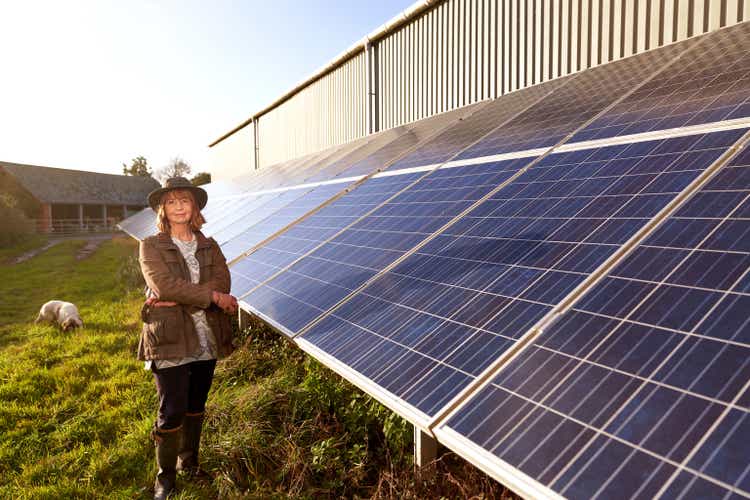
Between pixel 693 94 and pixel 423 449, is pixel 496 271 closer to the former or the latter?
pixel 423 449

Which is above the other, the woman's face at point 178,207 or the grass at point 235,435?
the woman's face at point 178,207

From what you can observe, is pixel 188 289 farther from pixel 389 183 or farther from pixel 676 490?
pixel 389 183

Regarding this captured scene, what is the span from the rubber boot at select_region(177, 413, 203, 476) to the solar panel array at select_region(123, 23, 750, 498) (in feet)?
3.90

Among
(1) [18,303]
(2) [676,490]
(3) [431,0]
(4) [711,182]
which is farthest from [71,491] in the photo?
(1) [18,303]

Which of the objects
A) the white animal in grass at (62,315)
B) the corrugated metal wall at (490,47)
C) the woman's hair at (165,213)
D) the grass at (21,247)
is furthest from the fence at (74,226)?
the woman's hair at (165,213)

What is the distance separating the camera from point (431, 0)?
11727mm

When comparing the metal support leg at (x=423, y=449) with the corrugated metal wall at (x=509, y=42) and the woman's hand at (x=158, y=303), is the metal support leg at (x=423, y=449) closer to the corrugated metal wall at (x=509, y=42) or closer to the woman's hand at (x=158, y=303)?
the woman's hand at (x=158, y=303)

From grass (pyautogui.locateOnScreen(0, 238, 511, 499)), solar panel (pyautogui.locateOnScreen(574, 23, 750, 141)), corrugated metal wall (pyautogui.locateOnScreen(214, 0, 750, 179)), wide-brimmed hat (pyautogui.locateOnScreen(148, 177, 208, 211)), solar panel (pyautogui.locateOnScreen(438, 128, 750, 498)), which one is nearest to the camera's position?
solar panel (pyautogui.locateOnScreen(438, 128, 750, 498))

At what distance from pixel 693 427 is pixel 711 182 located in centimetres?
222

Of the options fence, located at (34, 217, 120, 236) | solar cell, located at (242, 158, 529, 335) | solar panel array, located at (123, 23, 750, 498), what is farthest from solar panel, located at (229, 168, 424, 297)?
fence, located at (34, 217, 120, 236)

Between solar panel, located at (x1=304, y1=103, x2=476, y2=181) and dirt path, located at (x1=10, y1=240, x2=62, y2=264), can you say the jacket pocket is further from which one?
dirt path, located at (x1=10, y1=240, x2=62, y2=264)

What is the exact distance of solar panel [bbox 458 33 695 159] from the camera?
606 centimetres

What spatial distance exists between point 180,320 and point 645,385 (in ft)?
11.2

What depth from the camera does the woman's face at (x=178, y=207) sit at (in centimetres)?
446
